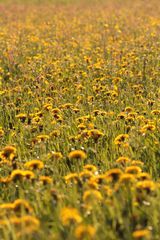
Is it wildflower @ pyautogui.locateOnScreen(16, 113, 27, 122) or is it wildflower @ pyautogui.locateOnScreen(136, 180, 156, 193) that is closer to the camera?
wildflower @ pyautogui.locateOnScreen(136, 180, 156, 193)

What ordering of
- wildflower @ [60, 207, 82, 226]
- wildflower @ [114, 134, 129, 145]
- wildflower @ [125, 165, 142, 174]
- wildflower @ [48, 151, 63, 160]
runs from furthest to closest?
wildflower @ [114, 134, 129, 145] < wildflower @ [48, 151, 63, 160] < wildflower @ [125, 165, 142, 174] < wildflower @ [60, 207, 82, 226]

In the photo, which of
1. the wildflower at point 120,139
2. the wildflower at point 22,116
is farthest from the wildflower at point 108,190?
the wildflower at point 22,116

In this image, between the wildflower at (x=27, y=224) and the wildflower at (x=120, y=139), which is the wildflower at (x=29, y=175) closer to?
the wildflower at (x=27, y=224)

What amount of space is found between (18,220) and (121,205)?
0.54 m

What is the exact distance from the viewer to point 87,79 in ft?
18.7

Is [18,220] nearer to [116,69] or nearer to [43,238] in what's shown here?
[43,238]

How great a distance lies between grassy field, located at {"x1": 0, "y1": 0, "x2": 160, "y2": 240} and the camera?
2154 mm

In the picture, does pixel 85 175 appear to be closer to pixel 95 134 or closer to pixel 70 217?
pixel 70 217

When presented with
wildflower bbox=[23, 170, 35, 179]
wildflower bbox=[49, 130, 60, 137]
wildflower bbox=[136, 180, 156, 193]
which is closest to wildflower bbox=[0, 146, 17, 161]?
wildflower bbox=[23, 170, 35, 179]

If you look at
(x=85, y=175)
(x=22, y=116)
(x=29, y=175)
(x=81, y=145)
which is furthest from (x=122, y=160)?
(x=22, y=116)

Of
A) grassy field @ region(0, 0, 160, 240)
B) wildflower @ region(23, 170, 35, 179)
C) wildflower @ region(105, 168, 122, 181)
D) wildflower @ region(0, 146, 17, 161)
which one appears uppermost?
wildflower @ region(105, 168, 122, 181)

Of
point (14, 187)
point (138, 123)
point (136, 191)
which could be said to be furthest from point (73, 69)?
point (136, 191)

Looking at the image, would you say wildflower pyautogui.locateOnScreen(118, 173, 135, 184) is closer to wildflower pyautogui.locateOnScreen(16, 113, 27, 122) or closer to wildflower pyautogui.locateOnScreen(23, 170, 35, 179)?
wildflower pyautogui.locateOnScreen(23, 170, 35, 179)

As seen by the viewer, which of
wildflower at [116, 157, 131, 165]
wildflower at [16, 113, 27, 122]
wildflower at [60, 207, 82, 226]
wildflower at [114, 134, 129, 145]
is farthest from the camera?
wildflower at [16, 113, 27, 122]
